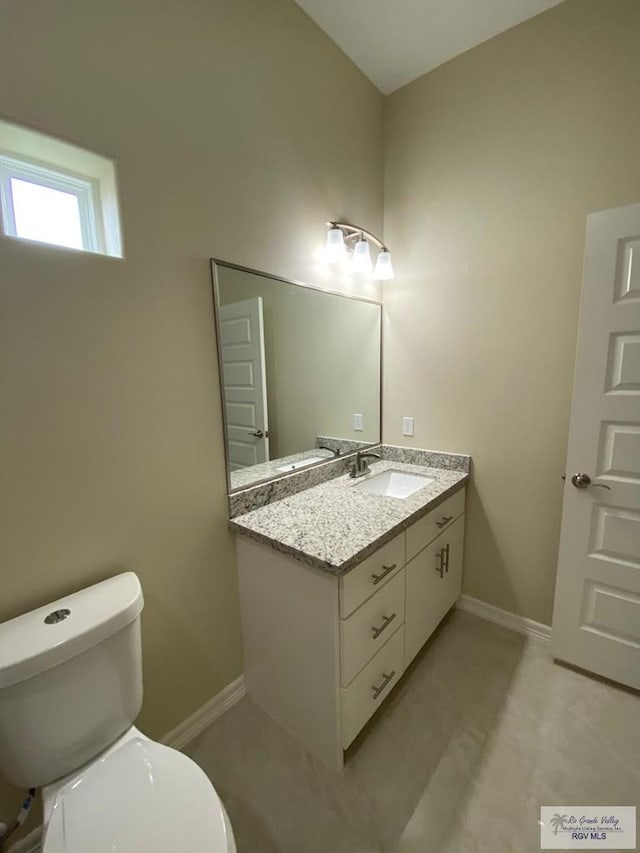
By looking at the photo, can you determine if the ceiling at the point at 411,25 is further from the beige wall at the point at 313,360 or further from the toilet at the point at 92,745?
the toilet at the point at 92,745

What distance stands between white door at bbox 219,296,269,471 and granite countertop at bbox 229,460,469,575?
0.86ft

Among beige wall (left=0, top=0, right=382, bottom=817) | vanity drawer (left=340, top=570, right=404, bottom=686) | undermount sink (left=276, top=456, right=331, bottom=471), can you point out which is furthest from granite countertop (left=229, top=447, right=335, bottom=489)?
vanity drawer (left=340, top=570, right=404, bottom=686)

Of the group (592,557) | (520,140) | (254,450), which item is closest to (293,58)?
(520,140)

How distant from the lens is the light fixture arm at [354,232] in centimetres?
178

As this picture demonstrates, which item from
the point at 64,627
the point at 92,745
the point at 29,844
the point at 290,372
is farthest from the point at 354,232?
the point at 29,844

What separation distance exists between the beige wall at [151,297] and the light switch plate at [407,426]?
3.40 ft

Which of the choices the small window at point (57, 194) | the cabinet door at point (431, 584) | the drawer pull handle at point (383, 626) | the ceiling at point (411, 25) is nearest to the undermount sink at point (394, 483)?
the cabinet door at point (431, 584)

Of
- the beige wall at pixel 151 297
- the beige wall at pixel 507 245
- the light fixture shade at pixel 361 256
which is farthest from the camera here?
the light fixture shade at pixel 361 256

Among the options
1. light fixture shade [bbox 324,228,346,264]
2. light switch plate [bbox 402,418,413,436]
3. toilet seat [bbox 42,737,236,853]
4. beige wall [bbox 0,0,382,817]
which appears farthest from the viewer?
light switch plate [bbox 402,418,413,436]

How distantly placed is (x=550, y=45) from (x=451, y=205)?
25.7 inches

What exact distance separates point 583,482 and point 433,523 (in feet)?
2.12

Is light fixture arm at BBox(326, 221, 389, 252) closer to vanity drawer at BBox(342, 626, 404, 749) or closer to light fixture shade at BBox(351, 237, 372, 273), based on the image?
light fixture shade at BBox(351, 237, 372, 273)

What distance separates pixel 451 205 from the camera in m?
1.88

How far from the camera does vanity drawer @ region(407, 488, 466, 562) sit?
1509mm
